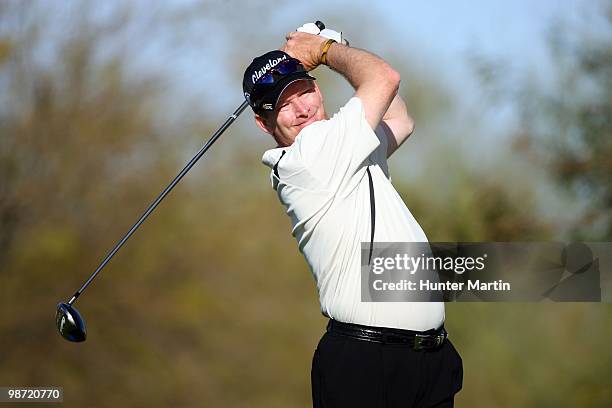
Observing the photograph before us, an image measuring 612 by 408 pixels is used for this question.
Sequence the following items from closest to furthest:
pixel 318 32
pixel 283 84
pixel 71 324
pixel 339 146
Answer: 1. pixel 339 146
2. pixel 283 84
3. pixel 318 32
4. pixel 71 324

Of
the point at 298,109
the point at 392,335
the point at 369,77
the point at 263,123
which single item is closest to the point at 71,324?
the point at 263,123

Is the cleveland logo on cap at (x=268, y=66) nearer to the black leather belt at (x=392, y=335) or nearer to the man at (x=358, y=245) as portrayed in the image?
the man at (x=358, y=245)

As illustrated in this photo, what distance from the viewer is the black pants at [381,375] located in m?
2.43

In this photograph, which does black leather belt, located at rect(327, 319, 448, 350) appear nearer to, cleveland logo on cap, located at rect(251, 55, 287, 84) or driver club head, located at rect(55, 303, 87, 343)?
cleveland logo on cap, located at rect(251, 55, 287, 84)

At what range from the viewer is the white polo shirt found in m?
2.37

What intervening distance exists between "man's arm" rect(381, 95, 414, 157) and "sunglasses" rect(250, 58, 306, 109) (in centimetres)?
42

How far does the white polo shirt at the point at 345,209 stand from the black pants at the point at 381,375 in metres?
0.08

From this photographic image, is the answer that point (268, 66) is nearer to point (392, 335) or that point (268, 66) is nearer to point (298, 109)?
point (298, 109)

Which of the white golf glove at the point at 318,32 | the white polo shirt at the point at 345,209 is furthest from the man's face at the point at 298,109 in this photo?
the white golf glove at the point at 318,32

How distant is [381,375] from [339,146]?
65 cm

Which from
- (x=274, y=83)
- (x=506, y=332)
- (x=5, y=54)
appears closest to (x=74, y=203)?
(x=5, y=54)

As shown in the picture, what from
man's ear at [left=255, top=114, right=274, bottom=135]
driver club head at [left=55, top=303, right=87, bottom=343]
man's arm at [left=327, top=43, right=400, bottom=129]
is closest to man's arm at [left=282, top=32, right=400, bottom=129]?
man's arm at [left=327, top=43, right=400, bottom=129]

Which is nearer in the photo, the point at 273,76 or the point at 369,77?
the point at 369,77

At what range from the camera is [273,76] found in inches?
101
